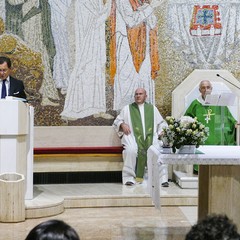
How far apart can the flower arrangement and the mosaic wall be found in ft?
13.7

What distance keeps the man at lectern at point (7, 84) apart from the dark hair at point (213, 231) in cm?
668

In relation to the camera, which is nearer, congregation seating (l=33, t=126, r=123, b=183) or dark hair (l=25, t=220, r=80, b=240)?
dark hair (l=25, t=220, r=80, b=240)

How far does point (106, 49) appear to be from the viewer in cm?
1026

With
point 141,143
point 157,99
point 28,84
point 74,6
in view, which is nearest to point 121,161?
point 141,143

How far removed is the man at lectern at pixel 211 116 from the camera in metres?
9.76

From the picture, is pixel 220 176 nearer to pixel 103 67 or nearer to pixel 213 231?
pixel 213 231

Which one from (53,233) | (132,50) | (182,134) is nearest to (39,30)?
(132,50)

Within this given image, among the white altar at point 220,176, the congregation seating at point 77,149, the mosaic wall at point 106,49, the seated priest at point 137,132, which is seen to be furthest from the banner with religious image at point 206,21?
the white altar at point 220,176

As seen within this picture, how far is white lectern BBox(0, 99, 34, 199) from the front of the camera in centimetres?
748

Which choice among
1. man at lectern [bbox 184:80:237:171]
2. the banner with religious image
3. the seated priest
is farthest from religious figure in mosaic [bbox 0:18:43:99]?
the banner with religious image

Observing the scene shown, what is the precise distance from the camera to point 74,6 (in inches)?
401

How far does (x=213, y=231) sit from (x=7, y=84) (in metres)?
6.90

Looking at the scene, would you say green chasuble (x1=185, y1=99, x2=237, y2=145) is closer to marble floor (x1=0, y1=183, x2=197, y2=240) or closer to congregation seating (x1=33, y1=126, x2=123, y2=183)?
marble floor (x1=0, y1=183, x2=197, y2=240)

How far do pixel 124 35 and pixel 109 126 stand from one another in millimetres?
1608
